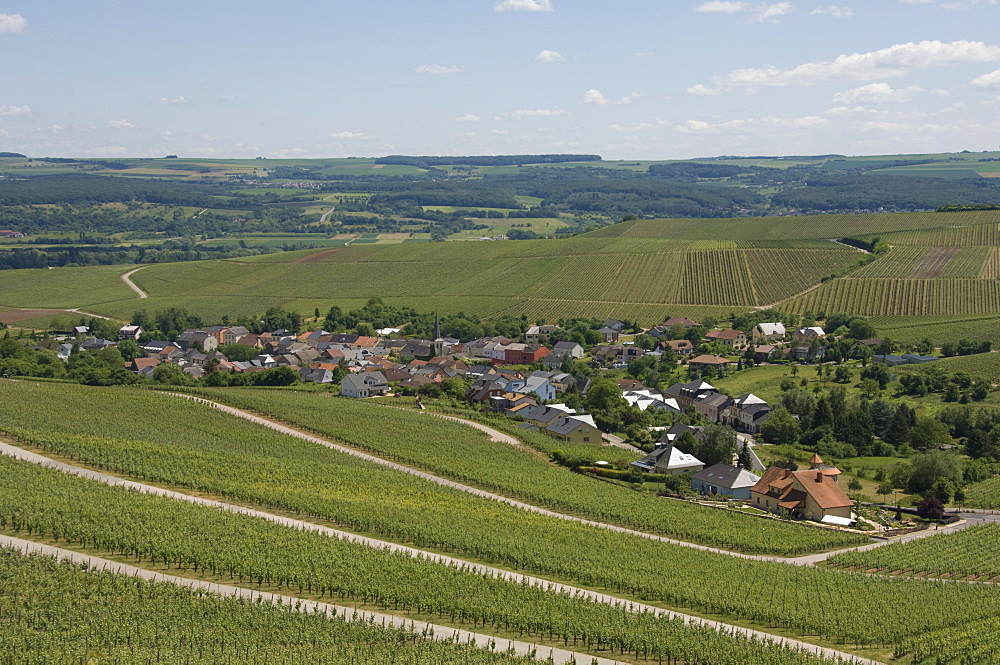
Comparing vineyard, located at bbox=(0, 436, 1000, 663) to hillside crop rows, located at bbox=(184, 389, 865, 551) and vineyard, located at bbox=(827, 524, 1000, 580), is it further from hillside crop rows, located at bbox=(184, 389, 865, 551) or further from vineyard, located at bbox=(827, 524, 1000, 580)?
hillside crop rows, located at bbox=(184, 389, 865, 551)

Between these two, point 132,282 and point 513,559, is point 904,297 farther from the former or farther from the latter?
point 132,282

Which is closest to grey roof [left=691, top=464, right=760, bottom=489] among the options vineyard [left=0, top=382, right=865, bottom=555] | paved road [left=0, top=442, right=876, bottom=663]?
vineyard [left=0, top=382, right=865, bottom=555]

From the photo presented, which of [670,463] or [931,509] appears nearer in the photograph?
[931,509]

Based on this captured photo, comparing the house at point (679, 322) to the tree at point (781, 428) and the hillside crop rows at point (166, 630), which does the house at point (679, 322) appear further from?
the hillside crop rows at point (166, 630)

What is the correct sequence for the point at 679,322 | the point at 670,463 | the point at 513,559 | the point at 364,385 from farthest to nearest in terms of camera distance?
the point at 679,322, the point at 364,385, the point at 670,463, the point at 513,559

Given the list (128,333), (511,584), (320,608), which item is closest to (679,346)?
(128,333)

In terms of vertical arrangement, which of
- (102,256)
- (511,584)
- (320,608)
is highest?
(320,608)
